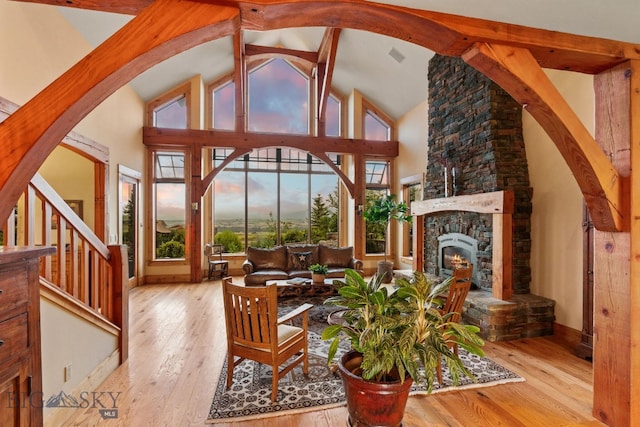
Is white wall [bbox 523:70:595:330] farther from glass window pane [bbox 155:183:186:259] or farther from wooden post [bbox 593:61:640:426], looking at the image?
glass window pane [bbox 155:183:186:259]

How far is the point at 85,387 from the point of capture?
2.50 m

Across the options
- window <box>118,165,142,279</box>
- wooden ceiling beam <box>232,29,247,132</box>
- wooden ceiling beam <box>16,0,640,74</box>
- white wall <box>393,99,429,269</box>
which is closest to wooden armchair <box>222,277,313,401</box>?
wooden ceiling beam <box>16,0,640,74</box>

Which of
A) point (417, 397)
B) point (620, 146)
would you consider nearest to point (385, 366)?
point (417, 397)

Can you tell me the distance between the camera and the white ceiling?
1779mm

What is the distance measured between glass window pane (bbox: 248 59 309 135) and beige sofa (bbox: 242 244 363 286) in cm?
322

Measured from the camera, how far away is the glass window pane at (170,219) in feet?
23.9

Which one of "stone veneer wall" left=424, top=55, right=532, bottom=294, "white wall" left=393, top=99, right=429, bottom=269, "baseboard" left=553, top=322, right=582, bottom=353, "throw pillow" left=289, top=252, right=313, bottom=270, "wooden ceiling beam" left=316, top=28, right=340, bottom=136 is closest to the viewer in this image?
"baseboard" left=553, top=322, right=582, bottom=353

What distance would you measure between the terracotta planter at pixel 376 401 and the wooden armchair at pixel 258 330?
42.6 inches

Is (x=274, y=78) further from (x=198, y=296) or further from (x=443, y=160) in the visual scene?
(x=198, y=296)


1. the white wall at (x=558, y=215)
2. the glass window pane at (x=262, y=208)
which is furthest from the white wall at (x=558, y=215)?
the glass window pane at (x=262, y=208)

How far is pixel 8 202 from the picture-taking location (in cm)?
124

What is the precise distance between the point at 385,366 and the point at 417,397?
1.50m

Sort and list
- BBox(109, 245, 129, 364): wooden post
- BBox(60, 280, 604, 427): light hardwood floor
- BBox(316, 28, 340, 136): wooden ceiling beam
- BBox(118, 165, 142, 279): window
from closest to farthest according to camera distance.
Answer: BBox(60, 280, 604, 427): light hardwood floor
BBox(109, 245, 129, 364): wooden post
BBox(118, 165, 142, 279): window
BBox(316, 28, 340, 136): wooden ceiling beam

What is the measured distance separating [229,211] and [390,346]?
738cm
